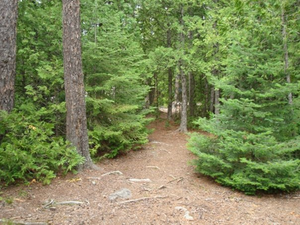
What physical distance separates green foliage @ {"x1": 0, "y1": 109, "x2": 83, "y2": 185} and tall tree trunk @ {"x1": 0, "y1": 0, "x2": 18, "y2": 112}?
1.71 feet

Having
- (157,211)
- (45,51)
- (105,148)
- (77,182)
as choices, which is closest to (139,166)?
(105,148)

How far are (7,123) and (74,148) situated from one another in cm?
148

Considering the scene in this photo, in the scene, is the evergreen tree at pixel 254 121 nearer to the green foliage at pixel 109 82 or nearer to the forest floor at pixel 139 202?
the forest floor at pixel 139 202

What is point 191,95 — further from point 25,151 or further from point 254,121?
point 25,151

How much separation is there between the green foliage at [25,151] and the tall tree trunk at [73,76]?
0.55 m

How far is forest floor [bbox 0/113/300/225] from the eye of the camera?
12.3 feet

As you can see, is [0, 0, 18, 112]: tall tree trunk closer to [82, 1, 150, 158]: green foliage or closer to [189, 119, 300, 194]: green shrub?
[82, 1, 150, 158]: green foliage

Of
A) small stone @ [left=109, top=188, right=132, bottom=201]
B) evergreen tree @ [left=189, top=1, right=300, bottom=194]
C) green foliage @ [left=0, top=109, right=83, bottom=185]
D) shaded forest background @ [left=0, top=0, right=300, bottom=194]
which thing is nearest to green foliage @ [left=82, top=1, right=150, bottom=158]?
shaded forest background @ [left=0, top=0, right=300, bottom=194]

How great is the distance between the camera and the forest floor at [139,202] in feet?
12.3

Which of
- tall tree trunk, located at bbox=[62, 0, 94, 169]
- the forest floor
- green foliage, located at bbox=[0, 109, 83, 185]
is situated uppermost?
tall tree trunk, located at bbox=[62, 0, 94, 169]

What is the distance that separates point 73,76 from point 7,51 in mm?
1497

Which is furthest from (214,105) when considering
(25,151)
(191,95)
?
(191,95)

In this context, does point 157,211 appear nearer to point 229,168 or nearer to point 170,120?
point 229,168

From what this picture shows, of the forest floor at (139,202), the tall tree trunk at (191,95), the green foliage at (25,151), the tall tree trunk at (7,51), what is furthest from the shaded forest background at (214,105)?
the tall tree trunk at (191,95)
